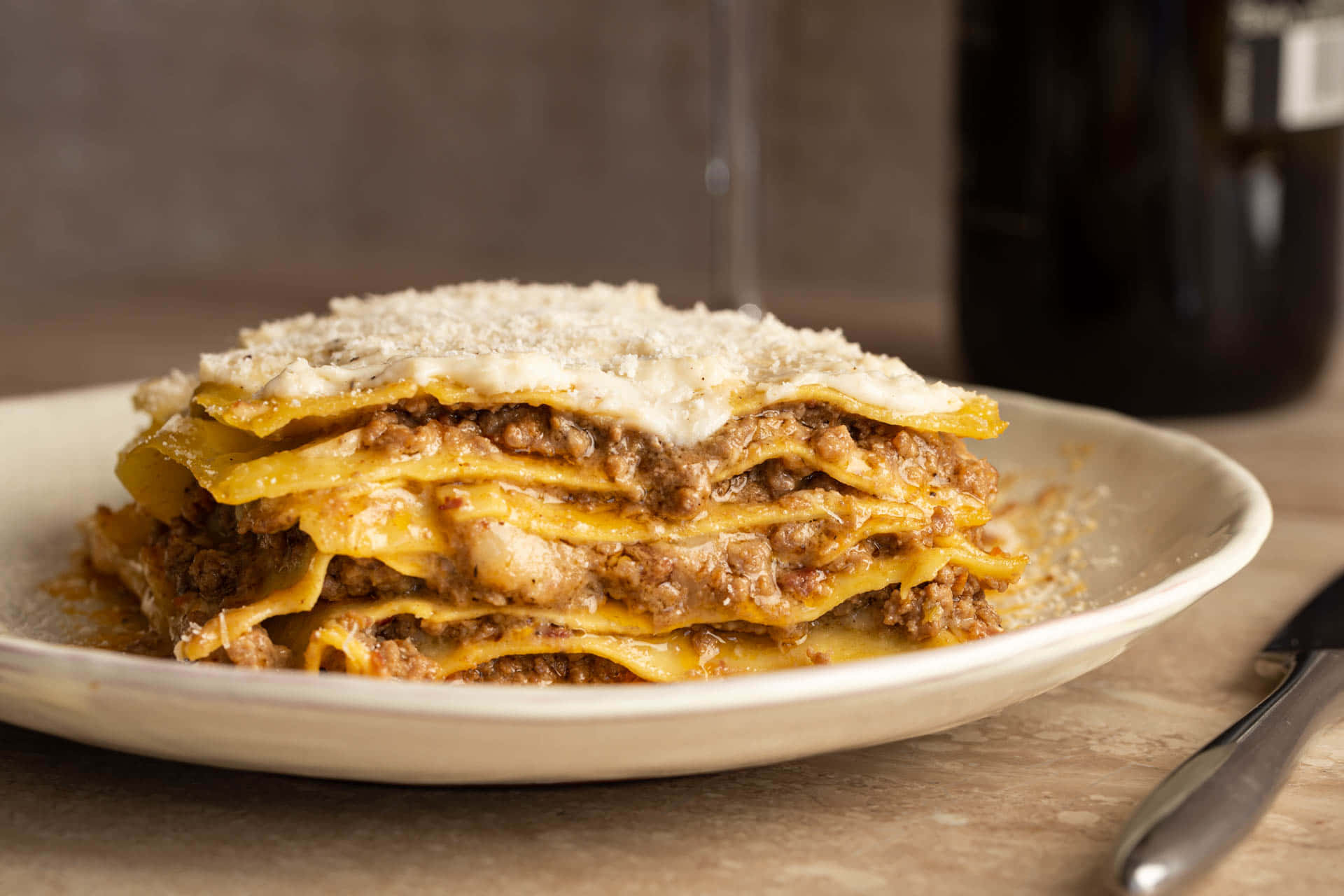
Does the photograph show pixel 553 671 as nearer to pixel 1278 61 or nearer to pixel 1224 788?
pixel 1224 788

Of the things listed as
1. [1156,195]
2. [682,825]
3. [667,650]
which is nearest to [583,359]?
[667,650]

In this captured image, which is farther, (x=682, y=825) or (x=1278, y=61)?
(x=1278, y=61)

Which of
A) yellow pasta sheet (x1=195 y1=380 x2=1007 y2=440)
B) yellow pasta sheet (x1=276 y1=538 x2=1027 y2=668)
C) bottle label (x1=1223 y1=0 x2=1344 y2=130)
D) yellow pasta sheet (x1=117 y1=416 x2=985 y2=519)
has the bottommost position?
yellow pasta sheet (x1=276 y1=538 x2=1027 y2=668)

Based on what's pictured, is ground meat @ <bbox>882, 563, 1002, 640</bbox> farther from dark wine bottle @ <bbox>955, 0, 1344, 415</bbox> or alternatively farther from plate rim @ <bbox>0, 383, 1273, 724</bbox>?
dark wine bottle @ <bbox>955, 0, 1344, 415</bbox>

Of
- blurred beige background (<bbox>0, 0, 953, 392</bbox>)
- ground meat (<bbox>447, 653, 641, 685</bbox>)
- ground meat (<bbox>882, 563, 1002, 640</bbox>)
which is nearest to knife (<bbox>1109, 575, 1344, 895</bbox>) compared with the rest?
ground meat (<bbox>882, 563, 1002, 640</bbox>)

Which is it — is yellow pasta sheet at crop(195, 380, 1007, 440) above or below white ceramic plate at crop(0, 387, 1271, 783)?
above

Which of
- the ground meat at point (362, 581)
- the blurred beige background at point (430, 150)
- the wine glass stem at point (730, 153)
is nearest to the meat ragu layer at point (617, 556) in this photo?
the ground meat at point (362, 581)

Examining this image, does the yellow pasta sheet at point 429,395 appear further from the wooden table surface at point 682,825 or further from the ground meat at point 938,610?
the wooden table surface at point 682,825
